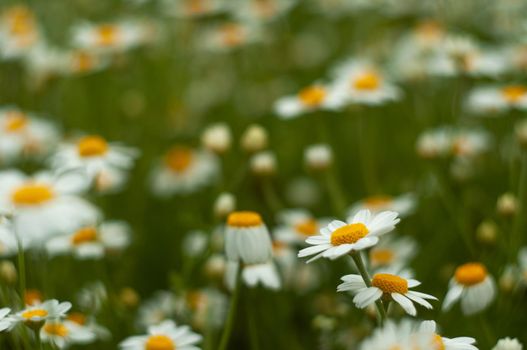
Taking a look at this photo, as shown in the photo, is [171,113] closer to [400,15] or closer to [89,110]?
[89,110]

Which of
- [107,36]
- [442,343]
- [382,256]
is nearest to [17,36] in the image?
[107,36]

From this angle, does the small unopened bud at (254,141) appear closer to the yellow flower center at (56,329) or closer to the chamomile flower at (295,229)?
the chamomile flower at (295,229)

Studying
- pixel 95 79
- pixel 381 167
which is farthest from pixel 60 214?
pixel 95 79

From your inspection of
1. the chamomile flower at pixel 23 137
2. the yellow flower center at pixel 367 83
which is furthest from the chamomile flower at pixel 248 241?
the chamomile flower at pixel 23 137

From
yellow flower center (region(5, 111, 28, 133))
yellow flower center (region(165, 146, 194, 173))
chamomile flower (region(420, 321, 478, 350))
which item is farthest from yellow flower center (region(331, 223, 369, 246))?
yellow flower center (region(5, 111, 28, 133))

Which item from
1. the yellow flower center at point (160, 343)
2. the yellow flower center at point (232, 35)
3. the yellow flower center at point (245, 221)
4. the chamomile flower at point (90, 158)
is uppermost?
the yellow flower center at point (232, 35)

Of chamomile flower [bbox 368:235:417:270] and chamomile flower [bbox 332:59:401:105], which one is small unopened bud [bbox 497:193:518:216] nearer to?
chamomile flower [bbox 368:235:417:270]

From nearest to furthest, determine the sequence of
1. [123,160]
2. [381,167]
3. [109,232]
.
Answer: [123,160] → [109,232] → [381,167]
